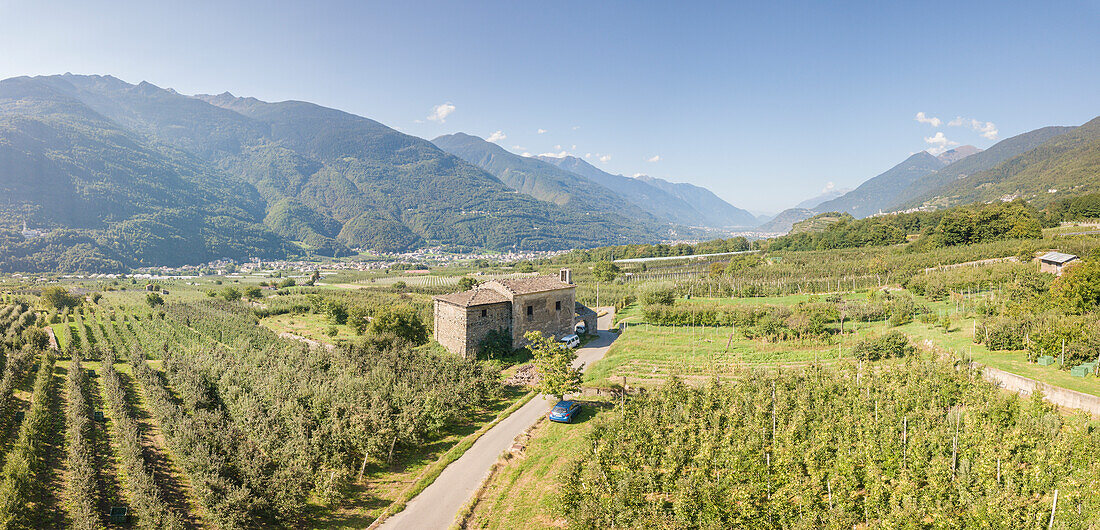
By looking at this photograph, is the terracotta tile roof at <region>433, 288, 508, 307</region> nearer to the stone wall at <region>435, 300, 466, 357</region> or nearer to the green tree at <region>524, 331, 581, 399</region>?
the stone wall at <region>435, 300, 466, 357</region>

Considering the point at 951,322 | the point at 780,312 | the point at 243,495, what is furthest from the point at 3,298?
the point at 951,322

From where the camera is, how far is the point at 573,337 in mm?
39000

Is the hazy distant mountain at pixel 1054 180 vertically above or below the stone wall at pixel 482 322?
above

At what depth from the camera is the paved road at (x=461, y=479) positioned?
14914 millimetres

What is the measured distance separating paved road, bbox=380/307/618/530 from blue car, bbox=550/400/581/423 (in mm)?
1260

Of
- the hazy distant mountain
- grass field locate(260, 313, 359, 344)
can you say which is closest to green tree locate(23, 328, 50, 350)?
grass field locate(260, 313, 359, 344)

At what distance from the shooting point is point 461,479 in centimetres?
1748

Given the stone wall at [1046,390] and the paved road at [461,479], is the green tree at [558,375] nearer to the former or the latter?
the paved road at [461,479]

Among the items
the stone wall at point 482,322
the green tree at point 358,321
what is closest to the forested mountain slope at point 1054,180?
the stone wall at point 482,322

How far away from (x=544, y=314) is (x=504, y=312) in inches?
161

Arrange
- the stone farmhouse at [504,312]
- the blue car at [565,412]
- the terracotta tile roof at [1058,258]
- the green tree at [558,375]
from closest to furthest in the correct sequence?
the blue car at [565,412] < the green tree at [558,375] < the stone farmhouse at [504,312] < the terracotta tile roof at [1058,258]

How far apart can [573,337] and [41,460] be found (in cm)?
3102

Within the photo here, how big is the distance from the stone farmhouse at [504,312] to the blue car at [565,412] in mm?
13591

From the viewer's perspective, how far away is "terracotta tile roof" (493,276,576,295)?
125ft
